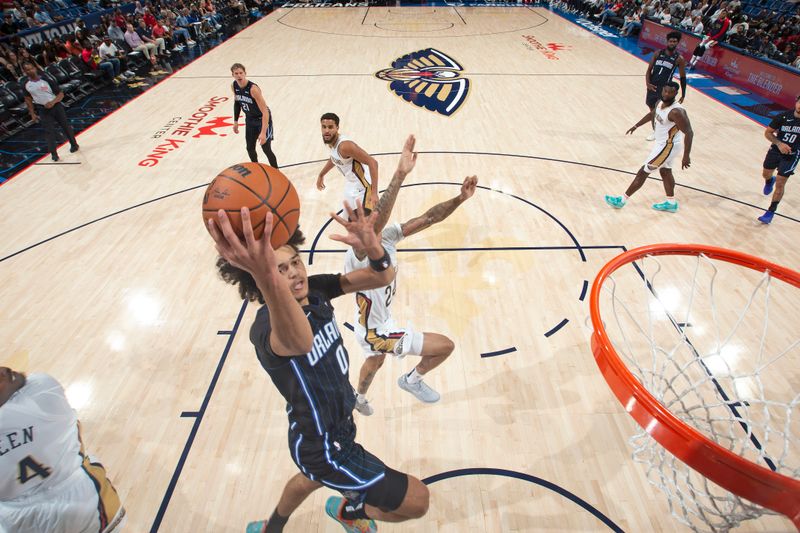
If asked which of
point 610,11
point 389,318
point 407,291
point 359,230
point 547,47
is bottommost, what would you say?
point 407,291

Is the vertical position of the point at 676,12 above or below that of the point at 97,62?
above

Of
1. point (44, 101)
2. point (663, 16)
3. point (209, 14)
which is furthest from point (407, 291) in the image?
point (209, 14)

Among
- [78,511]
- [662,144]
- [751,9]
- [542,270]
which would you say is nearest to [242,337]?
[78,511]

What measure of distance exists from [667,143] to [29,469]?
680 centimetres

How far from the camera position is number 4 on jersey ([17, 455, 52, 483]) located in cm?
211

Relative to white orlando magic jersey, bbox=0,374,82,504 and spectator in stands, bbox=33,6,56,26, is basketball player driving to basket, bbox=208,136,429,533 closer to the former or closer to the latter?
white orlando magic jersey, bbox=0,374,82,504

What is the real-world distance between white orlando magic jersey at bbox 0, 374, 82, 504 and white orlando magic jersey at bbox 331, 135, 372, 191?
340cm

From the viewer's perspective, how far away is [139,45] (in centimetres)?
1302

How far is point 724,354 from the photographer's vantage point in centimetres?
402

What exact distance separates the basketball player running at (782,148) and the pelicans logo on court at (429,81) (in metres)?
5.53

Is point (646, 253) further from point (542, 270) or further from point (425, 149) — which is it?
point (425, 149)

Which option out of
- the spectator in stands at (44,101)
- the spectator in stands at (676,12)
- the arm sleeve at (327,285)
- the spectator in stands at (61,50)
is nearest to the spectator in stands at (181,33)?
the spectator in stands at (61,50)

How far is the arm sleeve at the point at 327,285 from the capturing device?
7.40 feet

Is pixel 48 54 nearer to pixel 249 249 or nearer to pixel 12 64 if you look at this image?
pixel 12 64
